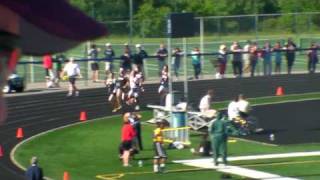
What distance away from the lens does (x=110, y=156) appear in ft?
81.7

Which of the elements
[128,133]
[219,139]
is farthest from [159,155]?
[128,133]

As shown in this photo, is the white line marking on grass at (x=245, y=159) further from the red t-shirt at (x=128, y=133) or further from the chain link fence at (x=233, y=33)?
the chain link fence at (x=233, y=33)

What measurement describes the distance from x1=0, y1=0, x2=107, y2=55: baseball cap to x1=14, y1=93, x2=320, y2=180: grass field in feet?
64.9

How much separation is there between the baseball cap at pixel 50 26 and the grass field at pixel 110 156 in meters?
19.8

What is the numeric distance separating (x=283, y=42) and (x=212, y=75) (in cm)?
670

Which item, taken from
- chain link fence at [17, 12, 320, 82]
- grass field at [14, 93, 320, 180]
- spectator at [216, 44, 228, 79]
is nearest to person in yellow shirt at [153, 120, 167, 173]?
grass field at [14, 93, 320, 180]

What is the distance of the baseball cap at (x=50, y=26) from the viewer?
4.83 ft

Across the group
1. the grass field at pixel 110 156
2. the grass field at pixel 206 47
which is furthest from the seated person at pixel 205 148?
the grass field at pixel 206 47

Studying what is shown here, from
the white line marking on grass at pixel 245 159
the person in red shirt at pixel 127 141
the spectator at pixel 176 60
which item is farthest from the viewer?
the spectator at pixel 176 60

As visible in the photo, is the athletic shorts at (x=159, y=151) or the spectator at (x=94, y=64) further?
the spectator at (x=94, y=64)

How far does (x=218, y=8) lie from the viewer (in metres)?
62.3

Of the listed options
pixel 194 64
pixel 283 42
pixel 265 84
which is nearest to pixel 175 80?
pixel 194 64

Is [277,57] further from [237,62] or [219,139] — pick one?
[219,139]

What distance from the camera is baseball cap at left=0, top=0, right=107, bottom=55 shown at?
4.83ft
